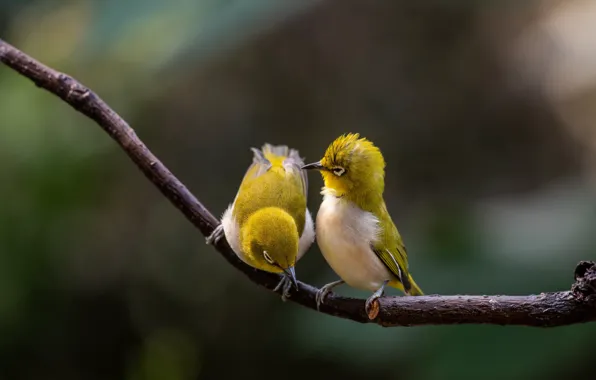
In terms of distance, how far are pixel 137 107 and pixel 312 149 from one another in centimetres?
99

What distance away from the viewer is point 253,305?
373cm

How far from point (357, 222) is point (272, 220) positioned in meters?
0.17

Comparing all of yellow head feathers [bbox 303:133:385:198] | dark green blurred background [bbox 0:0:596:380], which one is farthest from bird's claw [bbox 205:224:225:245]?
dark green blurred background [bbox 0:0:596:380]

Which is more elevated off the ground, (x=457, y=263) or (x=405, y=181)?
(x=405, y=181)

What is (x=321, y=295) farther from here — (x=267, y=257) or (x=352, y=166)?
(x=352, y=166)

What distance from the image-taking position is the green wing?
4.30 ft

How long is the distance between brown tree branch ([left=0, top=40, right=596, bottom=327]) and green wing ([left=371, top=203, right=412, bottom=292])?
117 millimetres

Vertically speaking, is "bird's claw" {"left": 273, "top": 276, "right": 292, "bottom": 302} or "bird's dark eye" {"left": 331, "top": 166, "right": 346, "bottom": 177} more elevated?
"bird's dark eye" {"left": 331, "top": 166, "right": 346, "bottom": 177}

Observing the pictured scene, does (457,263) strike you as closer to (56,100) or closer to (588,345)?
(588,345)

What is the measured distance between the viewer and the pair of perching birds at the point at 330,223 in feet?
3.67

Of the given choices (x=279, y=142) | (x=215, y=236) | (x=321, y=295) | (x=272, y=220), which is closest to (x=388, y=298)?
(x=321, y=295)

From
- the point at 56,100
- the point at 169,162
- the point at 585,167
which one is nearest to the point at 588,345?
the point at 585,167

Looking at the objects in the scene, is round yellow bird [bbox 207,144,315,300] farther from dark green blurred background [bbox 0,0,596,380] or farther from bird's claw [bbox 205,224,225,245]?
dark green blurred background [bbox 0,0,596,380]

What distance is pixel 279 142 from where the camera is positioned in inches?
148
